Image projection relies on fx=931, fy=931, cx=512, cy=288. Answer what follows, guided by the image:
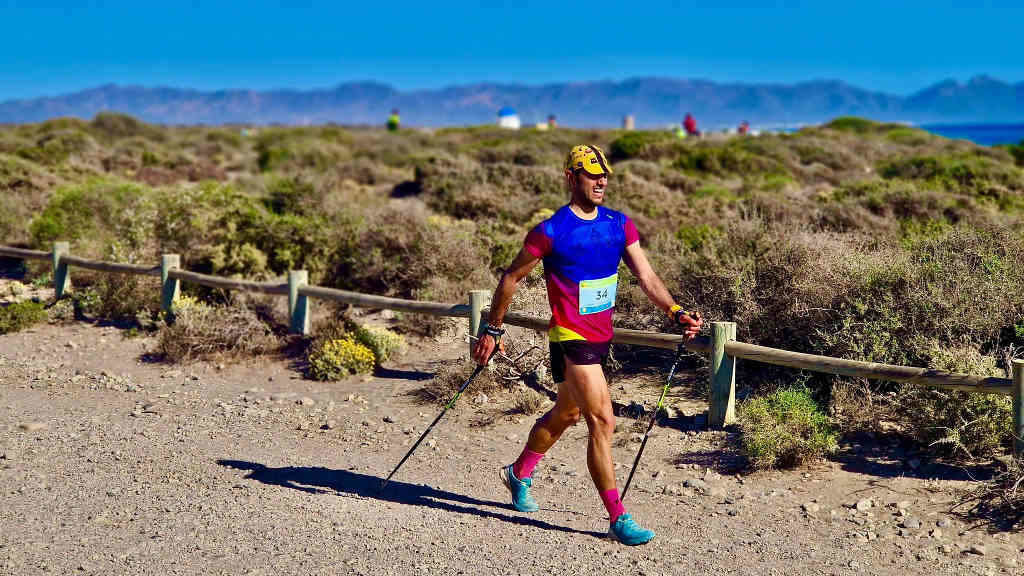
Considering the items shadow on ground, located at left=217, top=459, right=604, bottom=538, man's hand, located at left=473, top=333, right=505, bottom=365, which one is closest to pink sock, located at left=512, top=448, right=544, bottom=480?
shadow on ground, located at left=217, top=459, right=604, bottom=538

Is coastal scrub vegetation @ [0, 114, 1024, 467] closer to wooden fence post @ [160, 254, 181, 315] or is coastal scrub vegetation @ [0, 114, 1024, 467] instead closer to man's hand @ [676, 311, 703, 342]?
wooden fence post @ [160, 254, 181, 315]

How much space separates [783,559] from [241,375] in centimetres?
584

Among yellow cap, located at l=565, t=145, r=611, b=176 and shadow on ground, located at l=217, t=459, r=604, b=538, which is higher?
yellow cap, located at l=565, t=145, r=611, b=176

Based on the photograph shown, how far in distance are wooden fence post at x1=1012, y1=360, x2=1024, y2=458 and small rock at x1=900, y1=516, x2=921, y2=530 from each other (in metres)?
0.73

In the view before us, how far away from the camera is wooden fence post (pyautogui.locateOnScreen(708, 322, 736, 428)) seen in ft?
22.2

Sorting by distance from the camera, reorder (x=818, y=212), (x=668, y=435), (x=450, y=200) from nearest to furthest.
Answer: (x=668, y=435) → (x=818, y=212) → (x=450, y=200)

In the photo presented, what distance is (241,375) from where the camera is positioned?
356 inches

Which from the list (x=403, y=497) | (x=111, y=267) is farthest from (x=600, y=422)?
(x=111, y=267)

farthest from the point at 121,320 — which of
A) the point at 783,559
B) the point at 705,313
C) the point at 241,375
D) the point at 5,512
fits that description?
the point at 783,559

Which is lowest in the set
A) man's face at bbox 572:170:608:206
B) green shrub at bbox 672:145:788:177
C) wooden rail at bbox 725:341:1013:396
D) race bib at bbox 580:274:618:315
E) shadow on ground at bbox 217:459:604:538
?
shadow on ground at bbox 217:459:604:538

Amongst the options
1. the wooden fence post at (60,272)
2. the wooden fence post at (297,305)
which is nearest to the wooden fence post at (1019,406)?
the wooden fence post at (297,305)

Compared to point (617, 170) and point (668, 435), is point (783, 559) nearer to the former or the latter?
point (668, 435)

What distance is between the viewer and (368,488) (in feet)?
19.8

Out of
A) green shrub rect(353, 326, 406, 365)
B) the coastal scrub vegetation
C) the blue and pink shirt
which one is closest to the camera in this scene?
the blue and pink shirt
